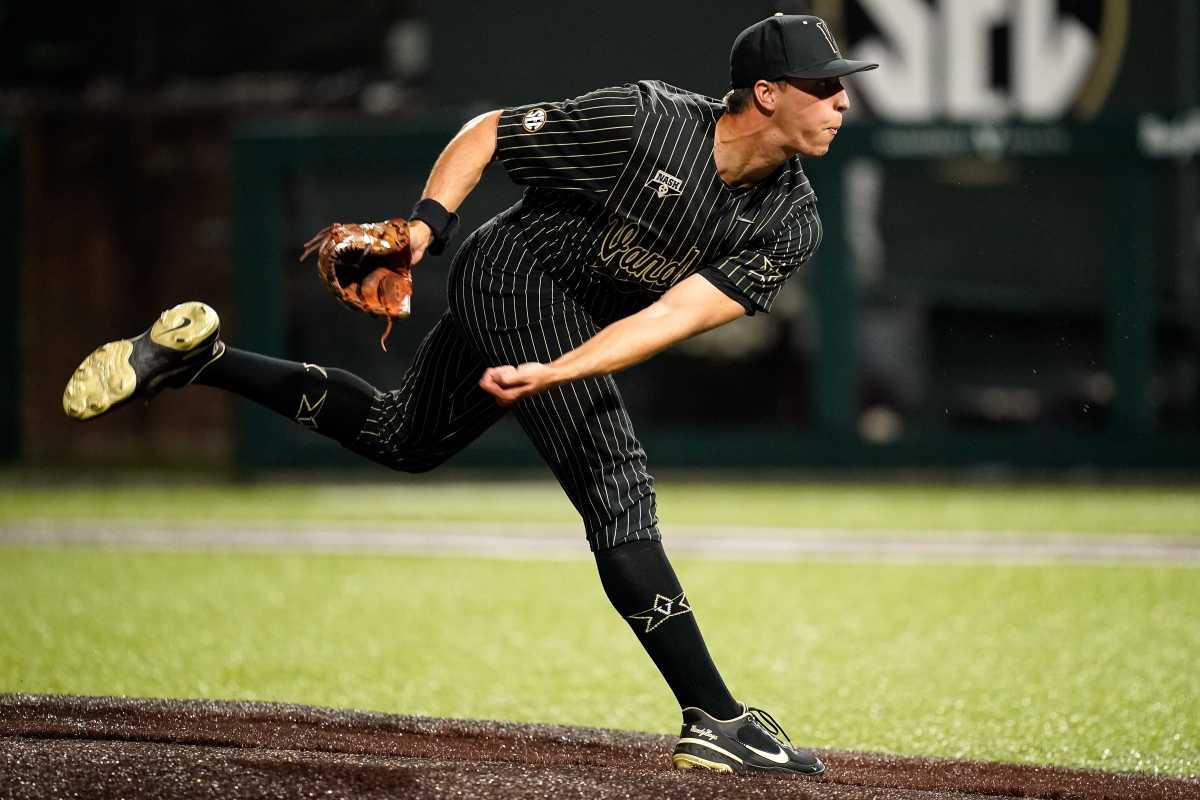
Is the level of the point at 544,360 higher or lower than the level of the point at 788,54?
lower

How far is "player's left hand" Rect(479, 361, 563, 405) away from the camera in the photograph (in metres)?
3.29

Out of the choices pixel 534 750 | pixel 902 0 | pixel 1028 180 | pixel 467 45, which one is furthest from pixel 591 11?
pixel 534 750

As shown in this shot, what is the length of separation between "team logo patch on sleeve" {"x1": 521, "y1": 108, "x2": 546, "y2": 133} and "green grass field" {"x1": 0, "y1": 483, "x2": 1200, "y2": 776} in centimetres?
194

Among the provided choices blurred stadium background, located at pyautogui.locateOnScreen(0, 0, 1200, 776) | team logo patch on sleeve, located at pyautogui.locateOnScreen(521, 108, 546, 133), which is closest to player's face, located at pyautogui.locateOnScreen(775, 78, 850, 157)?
team logo patch on sleeve, located at pyautogui.locateOnScreen(521, 108, 546, 133)

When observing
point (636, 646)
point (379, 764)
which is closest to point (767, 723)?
point (379, 764)

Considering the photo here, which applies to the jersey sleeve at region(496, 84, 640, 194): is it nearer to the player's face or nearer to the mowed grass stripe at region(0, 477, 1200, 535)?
the player's face

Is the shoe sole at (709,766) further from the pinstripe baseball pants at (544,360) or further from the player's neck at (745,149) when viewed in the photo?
the player's neck at (745,149)

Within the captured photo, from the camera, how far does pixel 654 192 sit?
3672 millimetres

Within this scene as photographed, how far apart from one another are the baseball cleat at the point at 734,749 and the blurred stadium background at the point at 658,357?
1687 mm

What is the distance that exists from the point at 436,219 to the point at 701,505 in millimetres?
8739

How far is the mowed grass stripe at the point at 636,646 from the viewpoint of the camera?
15.8 feet

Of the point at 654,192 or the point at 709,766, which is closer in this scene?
the point at 709,766

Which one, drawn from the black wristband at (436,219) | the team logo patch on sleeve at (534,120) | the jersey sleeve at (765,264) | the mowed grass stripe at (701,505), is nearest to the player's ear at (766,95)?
the jersey sleeve at (765,264)

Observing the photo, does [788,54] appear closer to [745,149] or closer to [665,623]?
[745,149]
